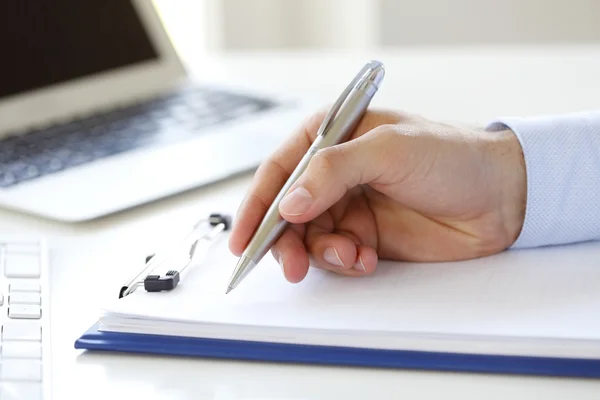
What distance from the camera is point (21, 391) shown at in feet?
1.57

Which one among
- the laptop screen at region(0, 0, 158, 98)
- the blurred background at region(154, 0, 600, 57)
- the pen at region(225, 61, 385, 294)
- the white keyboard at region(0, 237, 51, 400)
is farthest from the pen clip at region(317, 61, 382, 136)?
the blurred background at region(154, 0, 600, 57)

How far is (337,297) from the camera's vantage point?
560 mm

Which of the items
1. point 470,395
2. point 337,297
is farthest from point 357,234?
point 470,395

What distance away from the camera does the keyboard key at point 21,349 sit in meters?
0.52

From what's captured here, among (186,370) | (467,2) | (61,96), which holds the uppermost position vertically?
(467,2)

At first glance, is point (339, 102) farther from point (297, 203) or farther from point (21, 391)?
point (21, 391)

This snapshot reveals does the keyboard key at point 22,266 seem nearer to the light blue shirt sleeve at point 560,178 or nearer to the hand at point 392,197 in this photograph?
the hand at point 392,197

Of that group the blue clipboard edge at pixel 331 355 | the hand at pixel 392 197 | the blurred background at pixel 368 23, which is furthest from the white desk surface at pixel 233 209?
the blurred background at pixel 368 23

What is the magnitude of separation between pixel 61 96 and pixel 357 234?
0.54m

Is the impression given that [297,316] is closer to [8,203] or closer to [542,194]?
[542,194]

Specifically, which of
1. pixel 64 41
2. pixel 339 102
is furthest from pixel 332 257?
pixel 64 41

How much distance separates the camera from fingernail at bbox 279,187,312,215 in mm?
579

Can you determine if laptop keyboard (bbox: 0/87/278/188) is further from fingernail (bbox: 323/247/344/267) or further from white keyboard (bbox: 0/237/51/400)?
fingernail (bbox: 323/247/344/267)

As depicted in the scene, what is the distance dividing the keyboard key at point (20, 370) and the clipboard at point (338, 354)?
0.10 feet
